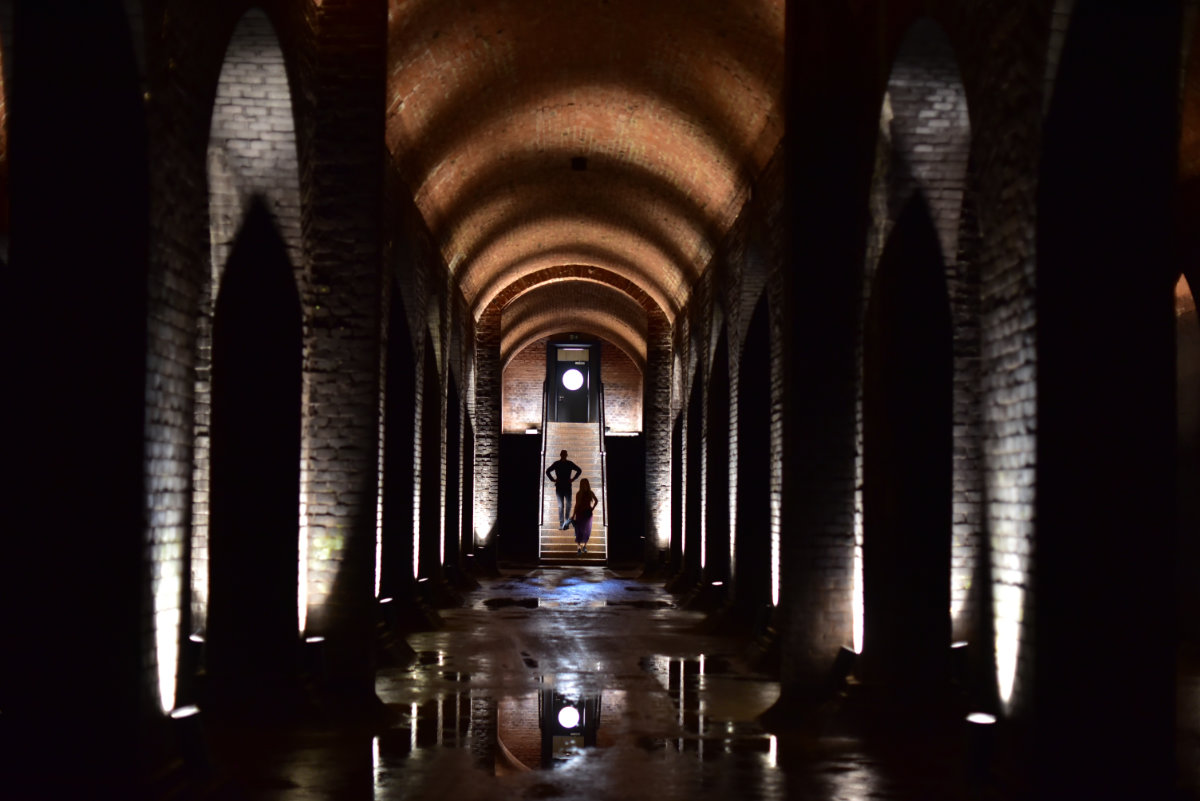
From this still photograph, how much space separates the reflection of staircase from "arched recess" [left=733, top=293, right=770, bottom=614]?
12082 mm

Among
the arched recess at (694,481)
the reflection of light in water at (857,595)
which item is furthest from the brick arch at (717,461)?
the reflection of light in water at (857,595)

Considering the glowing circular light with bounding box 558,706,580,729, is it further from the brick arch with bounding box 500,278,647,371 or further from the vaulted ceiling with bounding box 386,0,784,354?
the brick arch with bounding box 500,278,647,371

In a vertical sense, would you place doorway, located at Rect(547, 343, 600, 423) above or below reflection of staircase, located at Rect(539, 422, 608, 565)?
above

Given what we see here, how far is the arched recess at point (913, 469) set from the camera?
333 inches

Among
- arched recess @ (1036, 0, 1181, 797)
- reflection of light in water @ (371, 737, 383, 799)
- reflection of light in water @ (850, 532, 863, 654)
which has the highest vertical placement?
arched recess @ (1036, 0, 1181, 797)

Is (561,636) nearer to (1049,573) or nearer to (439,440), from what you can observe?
(439,440)

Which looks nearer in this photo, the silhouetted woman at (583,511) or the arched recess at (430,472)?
the arched recess at (430,472)

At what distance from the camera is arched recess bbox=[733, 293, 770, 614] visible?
14.1 meters

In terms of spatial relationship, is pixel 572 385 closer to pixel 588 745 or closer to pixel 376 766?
pixel 588 745

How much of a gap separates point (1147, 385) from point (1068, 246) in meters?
0.65

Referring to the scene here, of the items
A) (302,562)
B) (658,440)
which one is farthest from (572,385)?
(302,562)

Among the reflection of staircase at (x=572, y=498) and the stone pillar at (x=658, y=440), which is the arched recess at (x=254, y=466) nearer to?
the stone pillar at (x=658, y=440)

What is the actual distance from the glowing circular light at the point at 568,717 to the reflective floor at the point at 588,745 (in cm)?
1

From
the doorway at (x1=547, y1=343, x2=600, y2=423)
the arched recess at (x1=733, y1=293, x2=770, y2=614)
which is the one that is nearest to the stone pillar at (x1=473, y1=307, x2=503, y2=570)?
the arched recess at (x1=733, y1=293, x2=770, y2=614)
